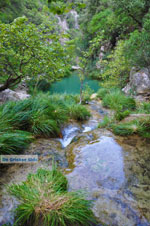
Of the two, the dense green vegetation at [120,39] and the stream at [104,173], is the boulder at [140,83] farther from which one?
the stream at [104,173]

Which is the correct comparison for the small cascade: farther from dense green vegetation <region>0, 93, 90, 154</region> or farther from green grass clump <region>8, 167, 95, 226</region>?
green grass clump <region>8, 167, 95, 226</region>

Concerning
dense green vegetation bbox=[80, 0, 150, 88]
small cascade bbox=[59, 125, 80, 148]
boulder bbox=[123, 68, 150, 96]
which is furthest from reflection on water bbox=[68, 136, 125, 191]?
boulder bbox=[123, 68, 150, 96]

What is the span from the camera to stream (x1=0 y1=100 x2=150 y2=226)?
1456mm

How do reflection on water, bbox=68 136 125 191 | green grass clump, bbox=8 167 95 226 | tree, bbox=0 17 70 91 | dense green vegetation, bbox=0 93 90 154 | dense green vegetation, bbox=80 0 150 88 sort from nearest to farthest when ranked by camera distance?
green grass clump, bbox=8 167 95 226 → reflection on water, bbox=68 136 125 191 → dense green vegetation, bbox=0 93 90 154 → tree, bbox=0 17 70 91 → dense green vegetation, bbox=80 0 150 88

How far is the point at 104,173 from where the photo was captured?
2.12m

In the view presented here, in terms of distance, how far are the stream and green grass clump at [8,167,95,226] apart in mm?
150

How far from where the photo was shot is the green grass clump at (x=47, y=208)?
1.23 metres

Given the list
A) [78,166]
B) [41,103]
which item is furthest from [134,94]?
[78,166]

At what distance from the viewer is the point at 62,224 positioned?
1.23 m

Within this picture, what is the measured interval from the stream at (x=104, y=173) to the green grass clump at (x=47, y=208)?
150 mm

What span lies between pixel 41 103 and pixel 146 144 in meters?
2.93

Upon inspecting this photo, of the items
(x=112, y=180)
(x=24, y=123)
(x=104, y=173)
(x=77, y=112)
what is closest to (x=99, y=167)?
(x=104, y=173)

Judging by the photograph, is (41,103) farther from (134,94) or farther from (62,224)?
(134,94)

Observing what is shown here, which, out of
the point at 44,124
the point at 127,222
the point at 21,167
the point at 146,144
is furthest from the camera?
the point at 44,124
